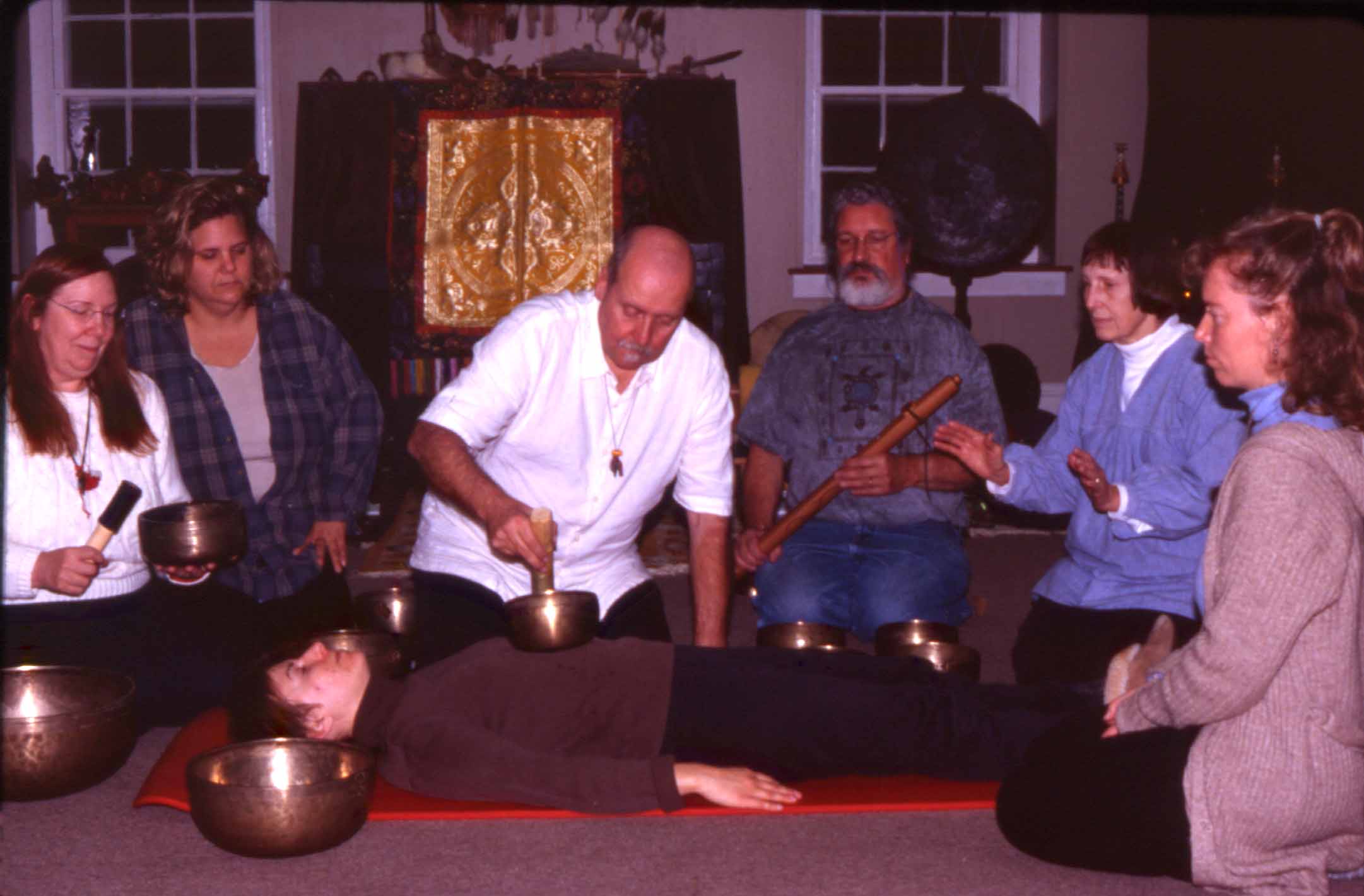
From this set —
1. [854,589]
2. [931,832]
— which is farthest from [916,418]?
[931,832]

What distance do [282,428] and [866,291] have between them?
1694mm

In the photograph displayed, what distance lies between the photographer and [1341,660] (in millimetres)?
2395

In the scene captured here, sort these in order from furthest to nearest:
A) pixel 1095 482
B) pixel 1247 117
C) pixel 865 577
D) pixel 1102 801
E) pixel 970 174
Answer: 1. pixel 970 174
2. pixel 1247 117
3. pixel 865 577
4. pixel 1095 482
5. pixel 1102 801

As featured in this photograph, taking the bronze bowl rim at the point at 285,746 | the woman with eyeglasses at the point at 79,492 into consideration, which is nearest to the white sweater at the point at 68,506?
the woman with eyeglasses at the point at 79,492

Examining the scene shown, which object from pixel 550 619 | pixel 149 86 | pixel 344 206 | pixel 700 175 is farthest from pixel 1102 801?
pixel 149 86

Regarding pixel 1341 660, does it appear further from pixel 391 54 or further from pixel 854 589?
pixel 391 54

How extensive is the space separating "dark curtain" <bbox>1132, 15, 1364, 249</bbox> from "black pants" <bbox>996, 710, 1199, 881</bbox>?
128 inches

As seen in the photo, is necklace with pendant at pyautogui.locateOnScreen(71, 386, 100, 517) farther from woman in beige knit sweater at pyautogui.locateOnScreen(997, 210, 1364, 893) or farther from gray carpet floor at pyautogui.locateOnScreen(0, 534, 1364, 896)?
woman in beige knit sweater at pyautogui.locateOnScreen(997, 210, 1364, 893)

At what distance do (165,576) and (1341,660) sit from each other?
284cm

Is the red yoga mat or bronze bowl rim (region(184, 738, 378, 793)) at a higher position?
bronze bowl rim (region(184, 738, 378, 793))

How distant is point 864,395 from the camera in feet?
13.9

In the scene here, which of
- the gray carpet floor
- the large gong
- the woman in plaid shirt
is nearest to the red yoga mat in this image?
the gray carpet floor

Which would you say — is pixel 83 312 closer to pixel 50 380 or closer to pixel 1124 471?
pixel 50 380

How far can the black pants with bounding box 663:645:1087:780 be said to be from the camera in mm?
3045
